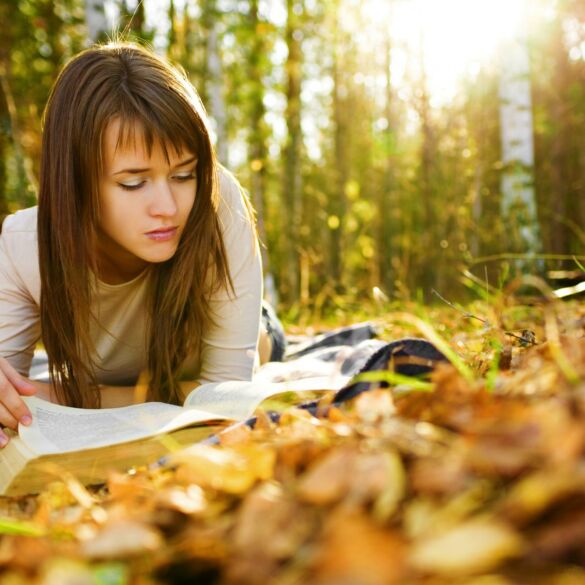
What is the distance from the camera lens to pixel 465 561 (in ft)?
1.51

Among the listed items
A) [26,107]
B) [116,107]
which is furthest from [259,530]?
[26,107]

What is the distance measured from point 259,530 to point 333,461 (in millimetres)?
89

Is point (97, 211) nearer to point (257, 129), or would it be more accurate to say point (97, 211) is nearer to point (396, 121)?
point (257, 129)

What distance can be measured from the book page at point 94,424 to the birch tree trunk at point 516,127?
11.3ft

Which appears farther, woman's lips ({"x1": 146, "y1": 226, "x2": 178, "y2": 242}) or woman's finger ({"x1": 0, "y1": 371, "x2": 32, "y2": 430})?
woman's lips ({"x1": 146, "y1": 226, "x2": 178, "y2": 242})

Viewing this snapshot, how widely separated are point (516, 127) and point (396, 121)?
4.96 m

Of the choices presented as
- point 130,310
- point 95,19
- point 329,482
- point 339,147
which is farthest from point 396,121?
point 329,482

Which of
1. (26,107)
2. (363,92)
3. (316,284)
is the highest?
(363,92)

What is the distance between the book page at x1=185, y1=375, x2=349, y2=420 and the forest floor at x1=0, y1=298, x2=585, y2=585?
24.4 inches

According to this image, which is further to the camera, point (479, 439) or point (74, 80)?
point (74, 80)

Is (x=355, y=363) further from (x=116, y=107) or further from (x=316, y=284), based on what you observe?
(x=316, y=284)

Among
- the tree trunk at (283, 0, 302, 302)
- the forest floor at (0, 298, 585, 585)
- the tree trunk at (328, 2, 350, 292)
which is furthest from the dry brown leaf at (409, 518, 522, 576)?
the tree trunk at (283, 0, 302, 302)

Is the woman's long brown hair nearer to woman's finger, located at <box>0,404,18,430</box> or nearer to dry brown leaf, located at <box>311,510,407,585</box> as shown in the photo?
woman's finger, located at <box>0,404,18,430</box>

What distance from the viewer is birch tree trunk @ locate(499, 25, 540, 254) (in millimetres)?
4430
